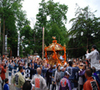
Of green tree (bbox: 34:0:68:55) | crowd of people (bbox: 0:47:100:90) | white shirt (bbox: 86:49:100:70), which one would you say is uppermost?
green tree (bbox: 34:0:68:55)

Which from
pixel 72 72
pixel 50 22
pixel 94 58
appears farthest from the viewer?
pixel 50 22

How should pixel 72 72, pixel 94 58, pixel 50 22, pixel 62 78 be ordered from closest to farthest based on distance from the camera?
pixel 62 78
pixel 94 58
pixel 72 72
pixel 50 22

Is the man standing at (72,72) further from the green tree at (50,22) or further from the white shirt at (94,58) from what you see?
the green tree at (50,22)

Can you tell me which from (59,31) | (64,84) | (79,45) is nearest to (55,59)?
(79,45)

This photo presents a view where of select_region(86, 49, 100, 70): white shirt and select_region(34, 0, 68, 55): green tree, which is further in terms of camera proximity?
select_region(34, 0, 68, 55): green tree

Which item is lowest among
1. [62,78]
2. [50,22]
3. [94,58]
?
[62,78]

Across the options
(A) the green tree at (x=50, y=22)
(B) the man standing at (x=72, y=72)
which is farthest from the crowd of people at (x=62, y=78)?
(A) the green tree at (x=50, y=22)

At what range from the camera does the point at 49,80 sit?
9.33 m

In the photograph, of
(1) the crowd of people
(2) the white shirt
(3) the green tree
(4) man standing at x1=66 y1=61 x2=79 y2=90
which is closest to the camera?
(1) the crowd of people

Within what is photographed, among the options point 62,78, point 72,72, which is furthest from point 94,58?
point 62,78

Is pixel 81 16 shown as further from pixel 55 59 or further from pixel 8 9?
pixel 8 9

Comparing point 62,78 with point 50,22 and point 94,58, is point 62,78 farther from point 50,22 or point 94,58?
point 50,22

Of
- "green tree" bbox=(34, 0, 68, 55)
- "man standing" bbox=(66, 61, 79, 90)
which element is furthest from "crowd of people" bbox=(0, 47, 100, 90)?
"green tree" bbox=(34, 0, 68, 55)

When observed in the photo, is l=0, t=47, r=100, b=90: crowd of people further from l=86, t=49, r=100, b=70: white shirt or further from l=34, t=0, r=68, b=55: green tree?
l=34, t=0, r=68, b=55: green tree
